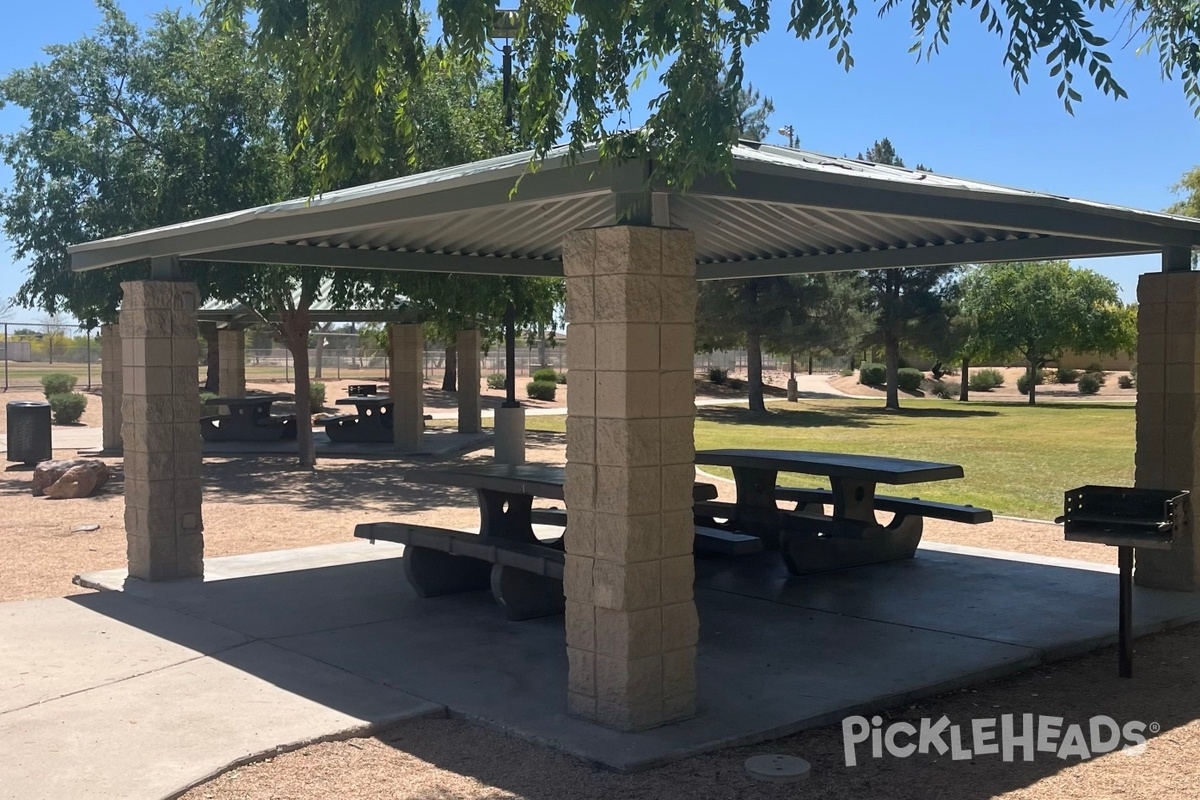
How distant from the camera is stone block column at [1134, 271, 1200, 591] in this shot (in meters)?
8.58

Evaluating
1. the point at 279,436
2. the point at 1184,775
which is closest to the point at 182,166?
the point at 279,436

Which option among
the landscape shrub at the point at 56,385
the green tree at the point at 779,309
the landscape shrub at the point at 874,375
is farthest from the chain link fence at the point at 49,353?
the landscape shrub at the point at 874,375

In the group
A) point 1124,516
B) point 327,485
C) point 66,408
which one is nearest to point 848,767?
point 1124,516

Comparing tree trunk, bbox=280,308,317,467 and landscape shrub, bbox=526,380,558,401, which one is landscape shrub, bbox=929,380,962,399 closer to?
landscape shrub, bbox=526,380,558,401

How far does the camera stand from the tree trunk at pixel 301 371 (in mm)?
18562

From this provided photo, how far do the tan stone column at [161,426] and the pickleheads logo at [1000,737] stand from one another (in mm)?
5650

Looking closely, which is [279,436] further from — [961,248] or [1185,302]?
[1185,302]

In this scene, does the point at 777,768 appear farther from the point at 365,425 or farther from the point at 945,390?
the point at 945,390

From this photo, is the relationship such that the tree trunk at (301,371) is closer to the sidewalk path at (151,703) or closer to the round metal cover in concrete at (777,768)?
the sidewalk path at (151,703)

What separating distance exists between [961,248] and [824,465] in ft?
6.75

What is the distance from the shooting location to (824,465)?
370 inches

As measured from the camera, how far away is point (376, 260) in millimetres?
9945

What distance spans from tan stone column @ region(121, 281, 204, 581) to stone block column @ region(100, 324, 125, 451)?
38.0 feet

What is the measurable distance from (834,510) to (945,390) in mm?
48646
